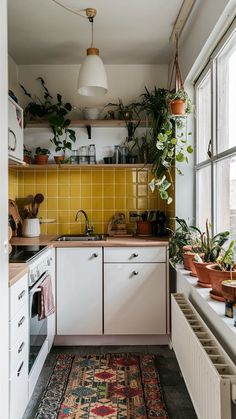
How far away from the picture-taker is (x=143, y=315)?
9.00ft

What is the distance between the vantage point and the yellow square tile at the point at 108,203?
331cm

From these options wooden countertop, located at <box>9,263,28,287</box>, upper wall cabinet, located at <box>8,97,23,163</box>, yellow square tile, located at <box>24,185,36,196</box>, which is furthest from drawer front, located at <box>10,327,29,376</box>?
yellow square tile, located at <box>24,185,36,196</box>

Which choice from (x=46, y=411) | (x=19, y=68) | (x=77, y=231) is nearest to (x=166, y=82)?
(x=19, y=68)

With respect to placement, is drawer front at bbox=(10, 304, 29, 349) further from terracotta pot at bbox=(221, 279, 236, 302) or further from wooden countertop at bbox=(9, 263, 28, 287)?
terracotta pot at bbox=(221, 279, 236, 302)

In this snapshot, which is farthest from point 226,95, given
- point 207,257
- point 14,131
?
point 14,131

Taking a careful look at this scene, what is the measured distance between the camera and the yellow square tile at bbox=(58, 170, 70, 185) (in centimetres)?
329

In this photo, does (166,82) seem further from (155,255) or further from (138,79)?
(155,255)

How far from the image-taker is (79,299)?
2.74 m

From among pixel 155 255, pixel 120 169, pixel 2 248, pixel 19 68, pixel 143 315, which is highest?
pixel 19 68

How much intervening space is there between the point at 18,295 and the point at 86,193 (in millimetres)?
1705

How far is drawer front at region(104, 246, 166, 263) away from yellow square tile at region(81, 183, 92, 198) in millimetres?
777

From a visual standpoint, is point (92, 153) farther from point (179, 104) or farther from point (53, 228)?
point (179, 104)

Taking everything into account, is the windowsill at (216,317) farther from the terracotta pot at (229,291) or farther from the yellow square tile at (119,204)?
the yellow square tile at (119,204)

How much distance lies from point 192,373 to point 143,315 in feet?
3.80
